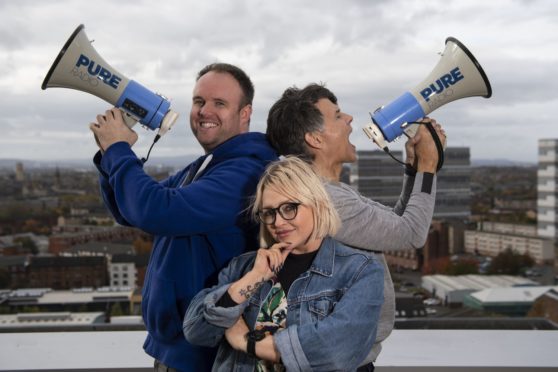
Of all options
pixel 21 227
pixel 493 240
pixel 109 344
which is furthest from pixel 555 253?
pixel 109 344

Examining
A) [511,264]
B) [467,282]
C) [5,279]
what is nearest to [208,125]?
[5,279]

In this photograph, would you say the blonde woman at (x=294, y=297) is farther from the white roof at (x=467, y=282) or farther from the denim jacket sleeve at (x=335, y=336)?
the white roof at (x=467, y=282)

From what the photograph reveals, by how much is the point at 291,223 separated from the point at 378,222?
0.79ft

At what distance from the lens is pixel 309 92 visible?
1.52m

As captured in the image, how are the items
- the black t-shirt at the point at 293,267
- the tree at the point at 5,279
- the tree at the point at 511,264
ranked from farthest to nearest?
the tree at the point at 511,264 → the tree at the point at 5,279 → the black t-shirt at the point at 293,267

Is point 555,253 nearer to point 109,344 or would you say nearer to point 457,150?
point 457,150

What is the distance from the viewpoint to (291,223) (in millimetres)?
1226

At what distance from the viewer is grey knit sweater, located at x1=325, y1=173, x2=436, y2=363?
1360mm

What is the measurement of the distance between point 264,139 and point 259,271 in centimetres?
48

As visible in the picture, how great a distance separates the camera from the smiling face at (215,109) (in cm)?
159

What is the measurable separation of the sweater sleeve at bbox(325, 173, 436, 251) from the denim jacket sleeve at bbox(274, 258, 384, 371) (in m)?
0.19

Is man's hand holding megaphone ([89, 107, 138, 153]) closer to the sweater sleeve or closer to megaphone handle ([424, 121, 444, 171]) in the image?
the sweater sleeve

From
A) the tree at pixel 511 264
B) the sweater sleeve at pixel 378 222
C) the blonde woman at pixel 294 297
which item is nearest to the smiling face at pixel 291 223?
the blonde woman at pixel 294 297

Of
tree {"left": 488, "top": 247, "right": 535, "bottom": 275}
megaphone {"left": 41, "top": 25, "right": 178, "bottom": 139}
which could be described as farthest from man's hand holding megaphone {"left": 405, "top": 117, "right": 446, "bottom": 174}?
tree {"left": 488, "top": 247, "right": 535, "bottom": 275}
